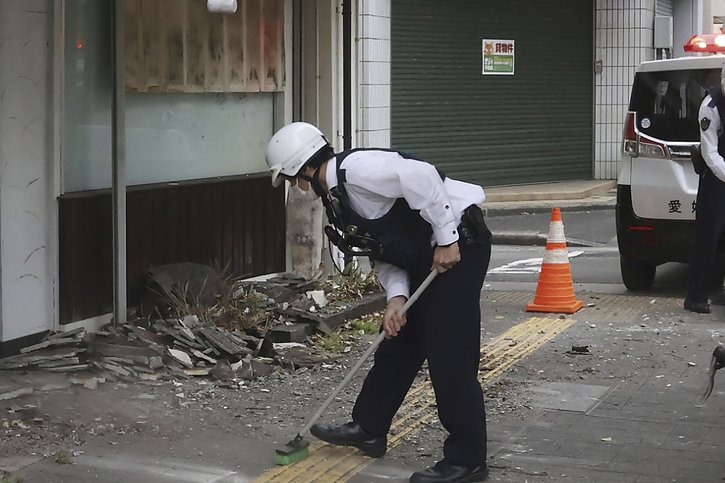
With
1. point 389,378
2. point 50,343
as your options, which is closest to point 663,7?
point 50,343

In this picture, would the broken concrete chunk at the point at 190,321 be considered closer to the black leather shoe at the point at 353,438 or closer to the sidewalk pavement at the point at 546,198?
the black leather shoe at the point at 353,438

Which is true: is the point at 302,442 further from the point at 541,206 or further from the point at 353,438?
the point at 541,206

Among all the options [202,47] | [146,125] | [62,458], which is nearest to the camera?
[62,458]

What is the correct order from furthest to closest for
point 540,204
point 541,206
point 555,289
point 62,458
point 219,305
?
1. point 540,204
2. point 541,206
3. point 555,289
4. point 219,305
5. point 62,458

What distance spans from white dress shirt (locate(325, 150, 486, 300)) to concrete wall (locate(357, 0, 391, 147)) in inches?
428

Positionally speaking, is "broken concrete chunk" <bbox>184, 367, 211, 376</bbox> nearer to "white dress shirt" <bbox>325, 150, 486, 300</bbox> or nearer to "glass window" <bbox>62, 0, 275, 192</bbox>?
"glass window" <bbox>62, 0, 275, 192</bbox>

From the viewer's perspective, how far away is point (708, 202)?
30.6ft

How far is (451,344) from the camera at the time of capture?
5.48 m

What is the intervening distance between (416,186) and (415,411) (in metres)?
1.87

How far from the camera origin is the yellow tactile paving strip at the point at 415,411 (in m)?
5.66

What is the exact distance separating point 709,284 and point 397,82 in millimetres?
8778

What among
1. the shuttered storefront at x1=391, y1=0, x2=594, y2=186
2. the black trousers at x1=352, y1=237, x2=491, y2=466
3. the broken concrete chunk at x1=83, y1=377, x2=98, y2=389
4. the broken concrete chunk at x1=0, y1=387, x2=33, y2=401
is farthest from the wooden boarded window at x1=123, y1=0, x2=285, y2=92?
the shuttered storefront at x1=391, y1=0, x2=594, y2=186

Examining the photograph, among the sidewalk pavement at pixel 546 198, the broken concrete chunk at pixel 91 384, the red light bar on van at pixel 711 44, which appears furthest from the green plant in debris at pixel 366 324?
the sidewalk pavement at pixel 546 198

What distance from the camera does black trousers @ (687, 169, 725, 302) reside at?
9.30m
